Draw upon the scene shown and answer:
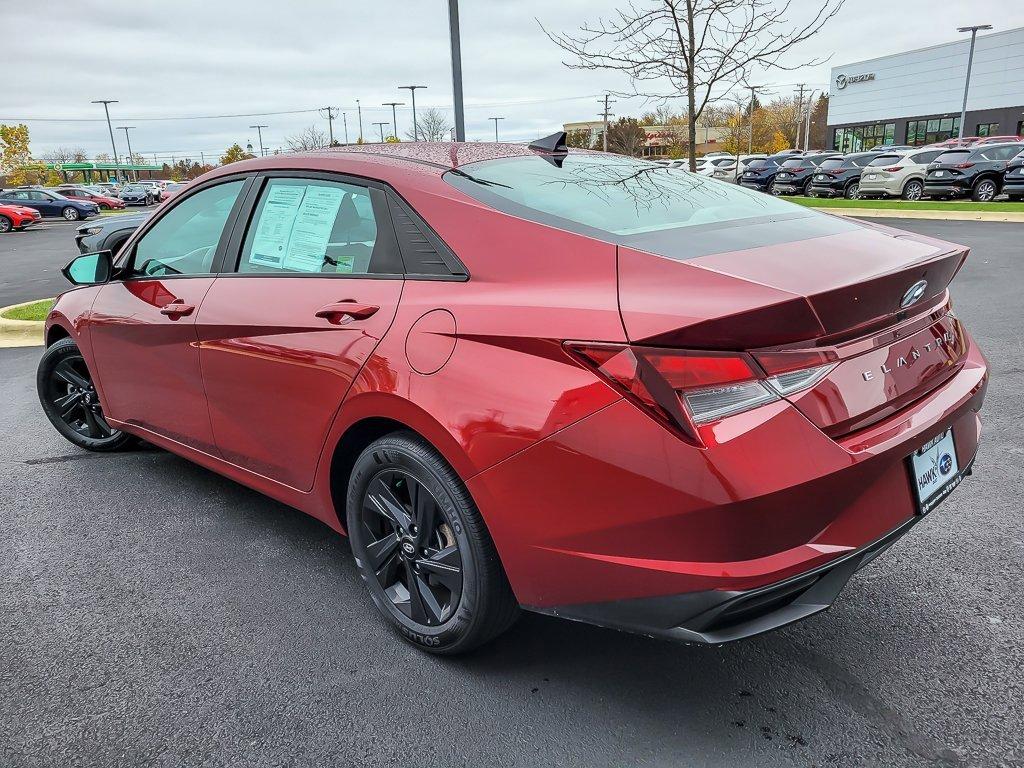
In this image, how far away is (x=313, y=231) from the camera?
116 inches

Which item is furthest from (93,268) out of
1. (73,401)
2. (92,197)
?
(92,197)

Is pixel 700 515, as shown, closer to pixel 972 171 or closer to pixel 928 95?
pixel 972 171

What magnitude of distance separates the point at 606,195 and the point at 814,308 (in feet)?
3.49

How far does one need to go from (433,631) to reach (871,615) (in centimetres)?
150

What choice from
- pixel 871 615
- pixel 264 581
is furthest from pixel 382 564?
pixel 871 615

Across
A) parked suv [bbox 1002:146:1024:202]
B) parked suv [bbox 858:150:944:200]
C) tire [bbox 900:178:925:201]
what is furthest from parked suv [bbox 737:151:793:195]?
parked suv [bbox 1002:146:1024:202]

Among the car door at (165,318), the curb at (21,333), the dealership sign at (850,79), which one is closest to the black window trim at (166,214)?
the car door at (165,318)

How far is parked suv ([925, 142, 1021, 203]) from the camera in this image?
21.8 metres

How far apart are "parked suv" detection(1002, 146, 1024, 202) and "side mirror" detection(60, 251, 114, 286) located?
23.2m

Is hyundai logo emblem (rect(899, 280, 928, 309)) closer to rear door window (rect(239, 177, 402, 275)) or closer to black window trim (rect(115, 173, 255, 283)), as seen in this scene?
rear door window (rect(239, 177, 402, 275))

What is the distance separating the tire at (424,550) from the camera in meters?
2.30

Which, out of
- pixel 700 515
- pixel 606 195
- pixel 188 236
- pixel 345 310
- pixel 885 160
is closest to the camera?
pixel 700 515

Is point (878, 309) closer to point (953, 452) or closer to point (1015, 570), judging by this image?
point (953, 452)

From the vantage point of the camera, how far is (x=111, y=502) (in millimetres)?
3967
